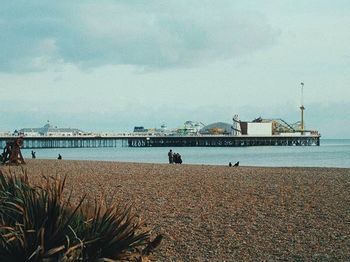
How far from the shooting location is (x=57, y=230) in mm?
5203

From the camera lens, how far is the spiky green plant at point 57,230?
506cm

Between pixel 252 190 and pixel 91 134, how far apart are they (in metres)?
114

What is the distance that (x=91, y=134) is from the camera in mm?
126812

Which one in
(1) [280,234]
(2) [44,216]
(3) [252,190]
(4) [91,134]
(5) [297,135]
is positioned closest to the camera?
(2) [44,216]

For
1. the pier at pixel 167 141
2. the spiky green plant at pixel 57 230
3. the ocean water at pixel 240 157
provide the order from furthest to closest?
1. the pier at pixel 167 141
2. the ocean water at pixel 240 157
3. the spiky green plant at pixel 57 230

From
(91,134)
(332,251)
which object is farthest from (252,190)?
(91,134)

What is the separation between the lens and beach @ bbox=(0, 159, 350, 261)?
298 inches

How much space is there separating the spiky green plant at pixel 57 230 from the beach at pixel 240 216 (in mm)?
430

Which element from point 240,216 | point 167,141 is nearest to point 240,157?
point 240,216

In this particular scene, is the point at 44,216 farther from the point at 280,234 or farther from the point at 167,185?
the point at 167,185

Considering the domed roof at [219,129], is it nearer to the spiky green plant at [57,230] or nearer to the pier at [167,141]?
the pier at [167,141]

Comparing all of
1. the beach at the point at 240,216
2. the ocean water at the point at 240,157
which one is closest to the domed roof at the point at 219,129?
the ocean water at the point at 240,157

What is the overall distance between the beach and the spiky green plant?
1.41ft

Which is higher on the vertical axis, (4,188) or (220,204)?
(4,188)
